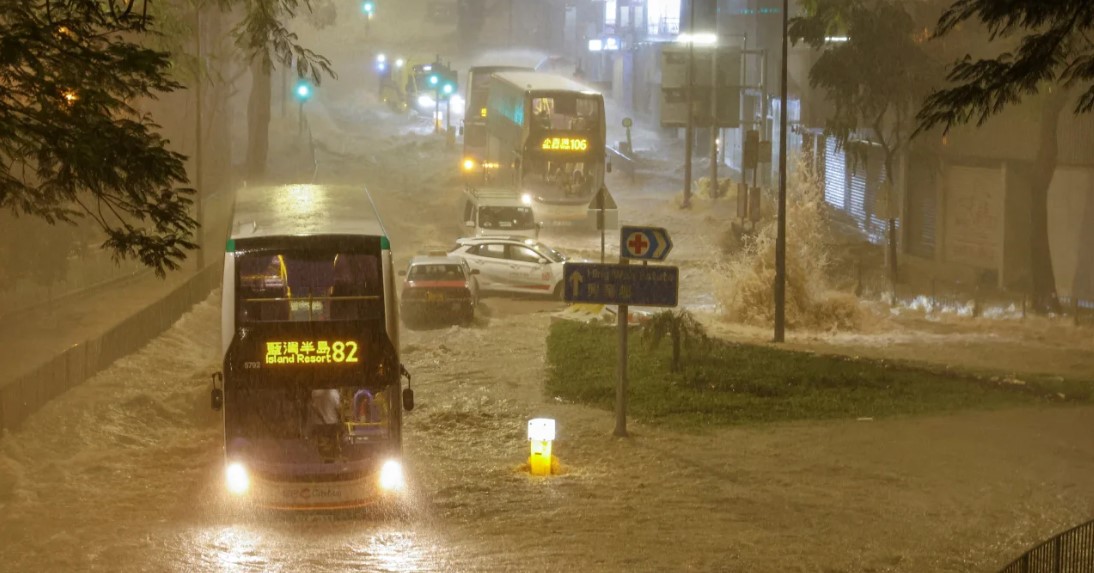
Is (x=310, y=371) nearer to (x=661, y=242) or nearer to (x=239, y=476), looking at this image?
(x=239, y=476)

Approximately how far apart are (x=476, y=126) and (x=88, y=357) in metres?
33.5

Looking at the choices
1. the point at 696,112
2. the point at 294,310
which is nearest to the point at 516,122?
the point at 696,112

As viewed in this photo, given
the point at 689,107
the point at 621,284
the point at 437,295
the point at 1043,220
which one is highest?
the point at 689,107

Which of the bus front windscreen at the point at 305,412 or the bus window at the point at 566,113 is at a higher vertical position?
the bus window at the point at 566,113

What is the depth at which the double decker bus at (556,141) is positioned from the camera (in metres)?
41.2

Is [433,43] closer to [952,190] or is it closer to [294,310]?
[952,190]

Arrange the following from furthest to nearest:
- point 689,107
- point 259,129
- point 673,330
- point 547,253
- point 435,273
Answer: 1. point 259,129
2. point 689,107
3. point 547,253
4. point 435,273
5. point 673,330

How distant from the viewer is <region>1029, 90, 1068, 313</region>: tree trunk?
2936 centimetres

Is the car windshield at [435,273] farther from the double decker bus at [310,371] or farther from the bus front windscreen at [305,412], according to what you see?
the bus front windscreen at [305,412]

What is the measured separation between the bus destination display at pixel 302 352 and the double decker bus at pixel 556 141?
28.4 metres

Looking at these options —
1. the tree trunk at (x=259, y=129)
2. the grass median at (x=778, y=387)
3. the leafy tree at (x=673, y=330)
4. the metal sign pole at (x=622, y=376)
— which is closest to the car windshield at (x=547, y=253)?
the grass median at (x=778, y=387)

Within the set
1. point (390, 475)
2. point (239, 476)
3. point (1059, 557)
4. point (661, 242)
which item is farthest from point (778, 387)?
point (1059, 557)

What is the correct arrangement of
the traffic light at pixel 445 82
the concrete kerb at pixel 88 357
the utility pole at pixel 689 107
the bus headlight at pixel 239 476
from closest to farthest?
1. the bus headlight at pixel 239 476
2. the concrete kerb at pixel 88 357
3. the utility pole at pixel 689 107
4. the traffic light at pixel 445 82

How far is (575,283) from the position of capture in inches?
658
